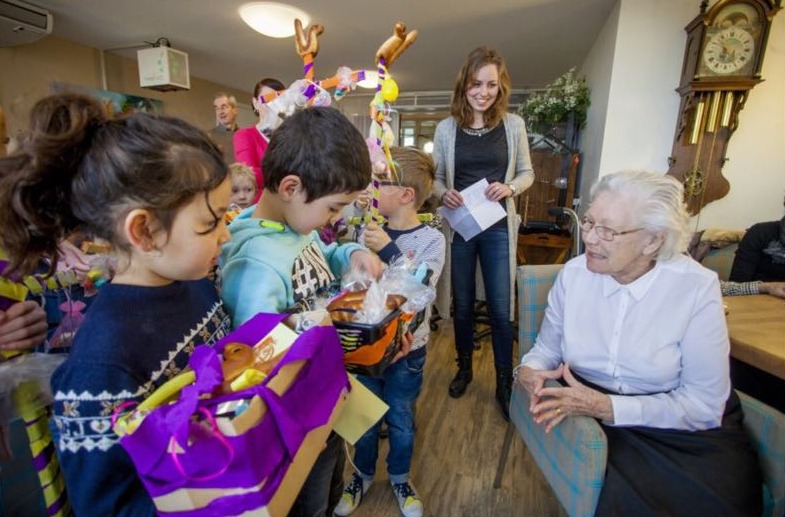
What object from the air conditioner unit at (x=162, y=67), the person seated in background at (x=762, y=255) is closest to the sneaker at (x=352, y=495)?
the person seated in background at (x=762, y=255)

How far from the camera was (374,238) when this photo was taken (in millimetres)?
1164

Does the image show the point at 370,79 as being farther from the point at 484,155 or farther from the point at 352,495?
the point at 352,495

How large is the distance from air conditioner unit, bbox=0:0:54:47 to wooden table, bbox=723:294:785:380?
15.9 ft

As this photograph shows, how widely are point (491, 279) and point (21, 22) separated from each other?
4110mm

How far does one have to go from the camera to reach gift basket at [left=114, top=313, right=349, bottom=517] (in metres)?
0.42

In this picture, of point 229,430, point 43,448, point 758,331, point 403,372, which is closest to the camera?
point 229,430

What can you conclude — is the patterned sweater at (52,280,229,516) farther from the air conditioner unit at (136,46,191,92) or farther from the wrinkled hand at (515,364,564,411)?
the air conditioner unit at (136,46,191,92)

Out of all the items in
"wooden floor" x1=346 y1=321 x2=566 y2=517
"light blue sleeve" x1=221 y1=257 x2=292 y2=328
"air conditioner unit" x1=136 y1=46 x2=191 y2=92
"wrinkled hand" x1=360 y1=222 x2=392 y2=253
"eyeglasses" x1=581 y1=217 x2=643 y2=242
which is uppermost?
"air conditioner unit" x1=136 y1=46 x2=191 y2=92

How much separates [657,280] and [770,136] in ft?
7.72

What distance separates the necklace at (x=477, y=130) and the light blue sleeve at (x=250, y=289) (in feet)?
4.78

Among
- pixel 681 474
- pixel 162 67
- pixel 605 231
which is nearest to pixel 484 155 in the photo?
pixel 605 231

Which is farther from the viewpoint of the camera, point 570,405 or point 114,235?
point 570,405

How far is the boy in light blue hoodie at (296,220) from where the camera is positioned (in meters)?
0.77

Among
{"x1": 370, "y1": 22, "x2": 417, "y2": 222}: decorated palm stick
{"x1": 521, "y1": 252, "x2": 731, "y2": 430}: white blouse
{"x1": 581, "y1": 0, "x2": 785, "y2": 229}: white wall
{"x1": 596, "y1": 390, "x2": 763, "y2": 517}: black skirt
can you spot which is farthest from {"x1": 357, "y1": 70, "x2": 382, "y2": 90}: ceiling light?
{"x1": 581, "y1": 0, "x2": 785, "y2": 229}: white wall
